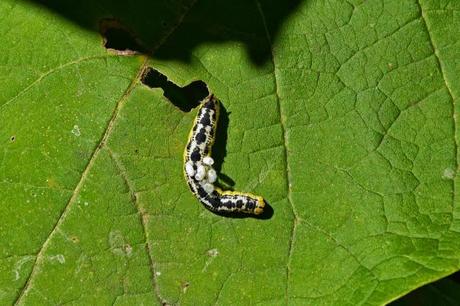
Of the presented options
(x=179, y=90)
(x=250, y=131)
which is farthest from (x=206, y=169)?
(x=179, y=90)

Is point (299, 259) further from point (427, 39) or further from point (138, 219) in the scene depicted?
point (427, 39)

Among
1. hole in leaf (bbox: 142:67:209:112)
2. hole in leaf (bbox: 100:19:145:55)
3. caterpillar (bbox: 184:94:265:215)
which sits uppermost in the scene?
hole in leaf (bbox: 100:19:145:55)

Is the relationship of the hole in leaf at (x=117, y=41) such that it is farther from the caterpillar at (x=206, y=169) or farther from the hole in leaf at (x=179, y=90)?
the caterpillar at (x=206, y=169)

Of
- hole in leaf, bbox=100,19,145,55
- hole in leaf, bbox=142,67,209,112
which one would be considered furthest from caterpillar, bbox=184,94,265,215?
hole in leaf, bbox=100,19,145,55

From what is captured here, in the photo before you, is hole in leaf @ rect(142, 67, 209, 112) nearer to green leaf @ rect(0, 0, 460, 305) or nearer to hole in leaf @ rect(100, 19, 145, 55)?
green leaf @ rect(0, 0, 460, 305)

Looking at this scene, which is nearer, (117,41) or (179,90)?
(117,41)

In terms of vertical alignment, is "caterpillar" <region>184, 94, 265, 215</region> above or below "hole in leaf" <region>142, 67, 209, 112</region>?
below

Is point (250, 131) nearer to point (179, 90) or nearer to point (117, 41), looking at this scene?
point (179, 90)
